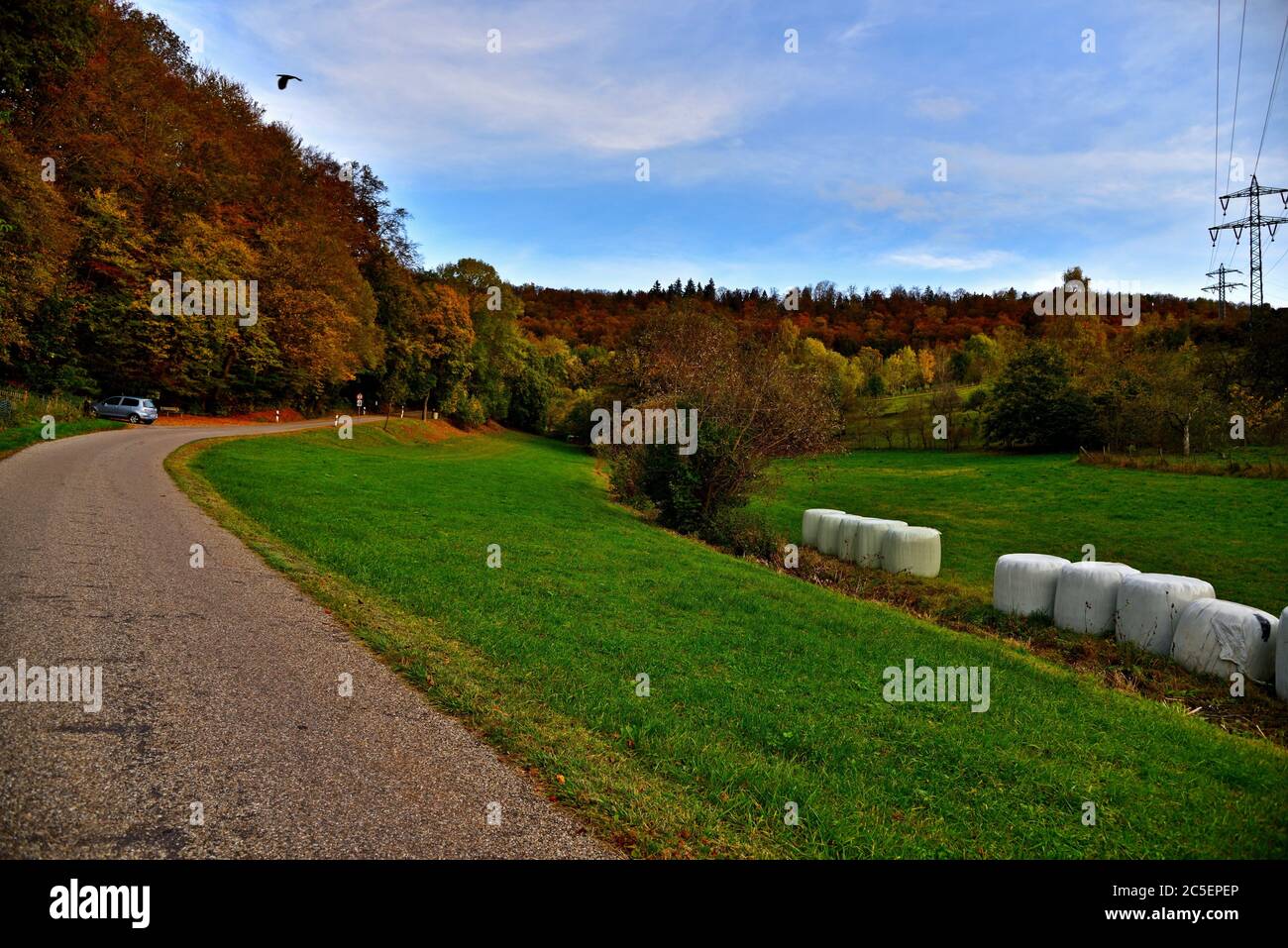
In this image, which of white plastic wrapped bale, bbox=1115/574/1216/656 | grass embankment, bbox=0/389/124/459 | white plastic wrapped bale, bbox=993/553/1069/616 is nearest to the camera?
white plastic wrapped bale, bbox=1115/574/1216/656

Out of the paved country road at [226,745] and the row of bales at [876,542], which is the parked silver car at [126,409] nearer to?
the paved country road at [226,745]

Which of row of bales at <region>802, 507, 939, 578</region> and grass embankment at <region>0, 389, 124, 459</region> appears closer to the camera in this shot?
row of bales at <region>802, 507, 939, 578</region>

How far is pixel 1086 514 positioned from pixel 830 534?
1321 centimetres

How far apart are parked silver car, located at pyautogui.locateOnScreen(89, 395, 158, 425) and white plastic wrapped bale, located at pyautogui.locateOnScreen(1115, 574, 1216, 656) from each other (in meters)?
47.5

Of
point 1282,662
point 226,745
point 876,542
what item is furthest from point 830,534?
point 226,745

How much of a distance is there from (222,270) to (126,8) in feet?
70.1

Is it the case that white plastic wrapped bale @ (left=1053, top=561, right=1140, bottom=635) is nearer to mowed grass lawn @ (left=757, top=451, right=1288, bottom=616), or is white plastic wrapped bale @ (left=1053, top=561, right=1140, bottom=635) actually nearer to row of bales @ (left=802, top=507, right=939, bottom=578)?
mowed grass lawn @ (left=757, top=451, right=1288, bottom=616)

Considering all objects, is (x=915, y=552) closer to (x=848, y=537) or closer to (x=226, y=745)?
(x=848, y=537)

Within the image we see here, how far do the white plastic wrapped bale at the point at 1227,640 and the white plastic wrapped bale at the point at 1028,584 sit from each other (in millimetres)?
2802

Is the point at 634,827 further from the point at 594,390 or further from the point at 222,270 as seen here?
the point at 594,390

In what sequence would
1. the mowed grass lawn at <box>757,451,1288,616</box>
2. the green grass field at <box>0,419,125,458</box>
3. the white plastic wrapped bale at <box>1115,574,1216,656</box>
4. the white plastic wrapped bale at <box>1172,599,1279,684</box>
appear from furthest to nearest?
the green grass field at <box>0,419,125,458</box> → the mowed grass lawn at <box>757,451,1288,616</box> → the white plastic wrapped bale at <box>1115,574,1216,656</box> → the white plastic wrapped bale at <box>1172,599,1279,684</box>

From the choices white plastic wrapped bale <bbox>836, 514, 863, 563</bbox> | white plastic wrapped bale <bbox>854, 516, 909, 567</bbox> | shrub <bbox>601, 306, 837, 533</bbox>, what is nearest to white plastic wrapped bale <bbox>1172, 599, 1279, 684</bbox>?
white plastic wrapped bale <bbox>854, 516, 909, 567</bbox>

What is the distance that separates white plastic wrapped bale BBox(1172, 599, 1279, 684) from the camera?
33.3 ft

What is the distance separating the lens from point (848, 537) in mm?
21172
